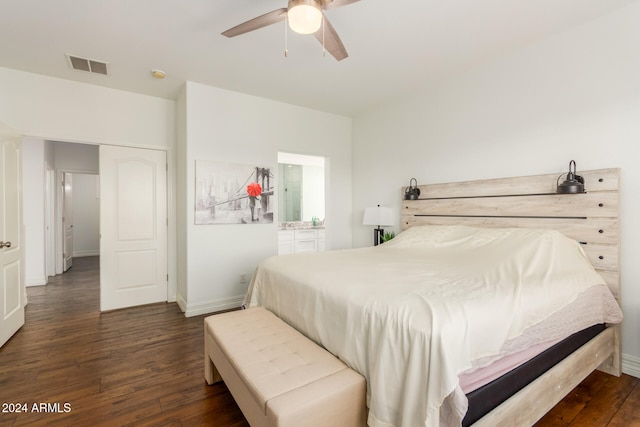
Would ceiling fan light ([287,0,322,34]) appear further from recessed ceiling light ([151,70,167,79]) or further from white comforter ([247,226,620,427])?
recessed ceiling light ([151,70,167,79])

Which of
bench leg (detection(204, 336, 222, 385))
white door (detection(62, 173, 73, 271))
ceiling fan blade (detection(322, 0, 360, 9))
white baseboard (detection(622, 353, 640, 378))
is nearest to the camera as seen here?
ceiling fan blade (detection(322, 0, 360, 9))

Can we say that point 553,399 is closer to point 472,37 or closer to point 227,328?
point 227,328

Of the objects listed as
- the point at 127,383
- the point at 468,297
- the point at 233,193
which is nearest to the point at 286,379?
the point at 468,297

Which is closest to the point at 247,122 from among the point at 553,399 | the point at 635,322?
the point at 553,399

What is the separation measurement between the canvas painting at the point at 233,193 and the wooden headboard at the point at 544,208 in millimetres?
2028

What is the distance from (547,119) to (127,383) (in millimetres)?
3943

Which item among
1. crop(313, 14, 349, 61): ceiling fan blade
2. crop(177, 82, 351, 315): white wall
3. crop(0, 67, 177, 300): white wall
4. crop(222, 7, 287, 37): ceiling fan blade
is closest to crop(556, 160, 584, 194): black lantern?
crop(313, 14, 349, 61): ceiling fan blade

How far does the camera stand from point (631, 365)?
221 centimetres

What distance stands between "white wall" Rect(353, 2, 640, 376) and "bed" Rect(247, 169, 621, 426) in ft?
0.42

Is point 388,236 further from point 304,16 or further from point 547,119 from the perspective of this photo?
point 304,16

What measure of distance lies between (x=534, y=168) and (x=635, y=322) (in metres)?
1.37

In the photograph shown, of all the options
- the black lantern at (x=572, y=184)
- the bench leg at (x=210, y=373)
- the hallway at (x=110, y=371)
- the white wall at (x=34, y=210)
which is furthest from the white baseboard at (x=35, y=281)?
the black lantern at (x=572, y=184)

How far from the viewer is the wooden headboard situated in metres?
2.23

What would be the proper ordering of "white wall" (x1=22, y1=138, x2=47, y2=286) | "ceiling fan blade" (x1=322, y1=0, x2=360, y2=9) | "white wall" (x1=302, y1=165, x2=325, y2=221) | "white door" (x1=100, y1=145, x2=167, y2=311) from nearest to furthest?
"ceiling fan blade" (x1=322, y1=0, x2=360, y2=9) < "white door" (x1=100, y1=145, x2=167, y2=311) < "white wall" (x1=22, y1=138, x2=47, y2=286) < "white wall" (x1=302, y1=165, x2=325, y2=221)
